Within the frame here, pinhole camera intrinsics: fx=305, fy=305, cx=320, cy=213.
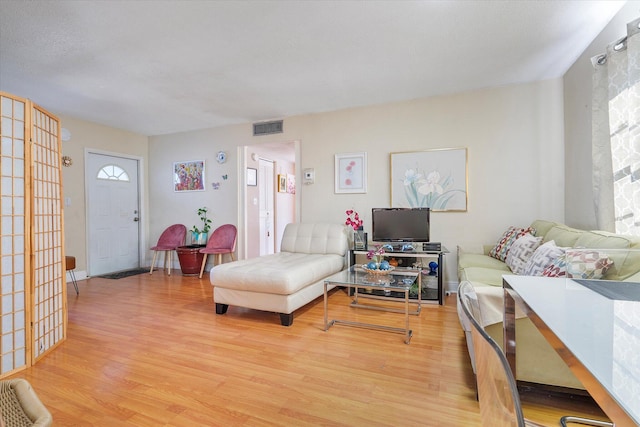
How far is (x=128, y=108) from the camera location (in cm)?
408

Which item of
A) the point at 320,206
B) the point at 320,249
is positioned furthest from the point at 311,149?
the point at 320,249

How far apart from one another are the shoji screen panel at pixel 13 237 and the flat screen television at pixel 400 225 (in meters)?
3.13

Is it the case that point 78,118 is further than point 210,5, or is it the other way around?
point 78,118

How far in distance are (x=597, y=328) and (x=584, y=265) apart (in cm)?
113

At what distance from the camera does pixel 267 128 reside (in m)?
4.70

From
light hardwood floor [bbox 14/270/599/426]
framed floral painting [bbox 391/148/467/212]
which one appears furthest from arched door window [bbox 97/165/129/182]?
framed floral painting [bbox 391/148/467/212]

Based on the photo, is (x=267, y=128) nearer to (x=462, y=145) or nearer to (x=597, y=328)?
(x=462, y=145)

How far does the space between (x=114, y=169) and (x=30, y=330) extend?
373 centimetres

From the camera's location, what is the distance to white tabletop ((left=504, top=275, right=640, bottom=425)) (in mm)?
479

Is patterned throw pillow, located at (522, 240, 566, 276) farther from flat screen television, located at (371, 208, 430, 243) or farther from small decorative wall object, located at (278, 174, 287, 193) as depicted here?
small decorative wall object, located at (278, 174, 287, 193)

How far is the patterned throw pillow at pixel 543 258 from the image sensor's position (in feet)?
6.18

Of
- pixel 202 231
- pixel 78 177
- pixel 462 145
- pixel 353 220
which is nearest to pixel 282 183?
pixel 202 231

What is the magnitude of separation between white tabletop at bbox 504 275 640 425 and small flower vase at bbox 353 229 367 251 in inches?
103

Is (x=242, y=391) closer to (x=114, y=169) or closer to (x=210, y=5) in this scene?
(x=210, y=5)
